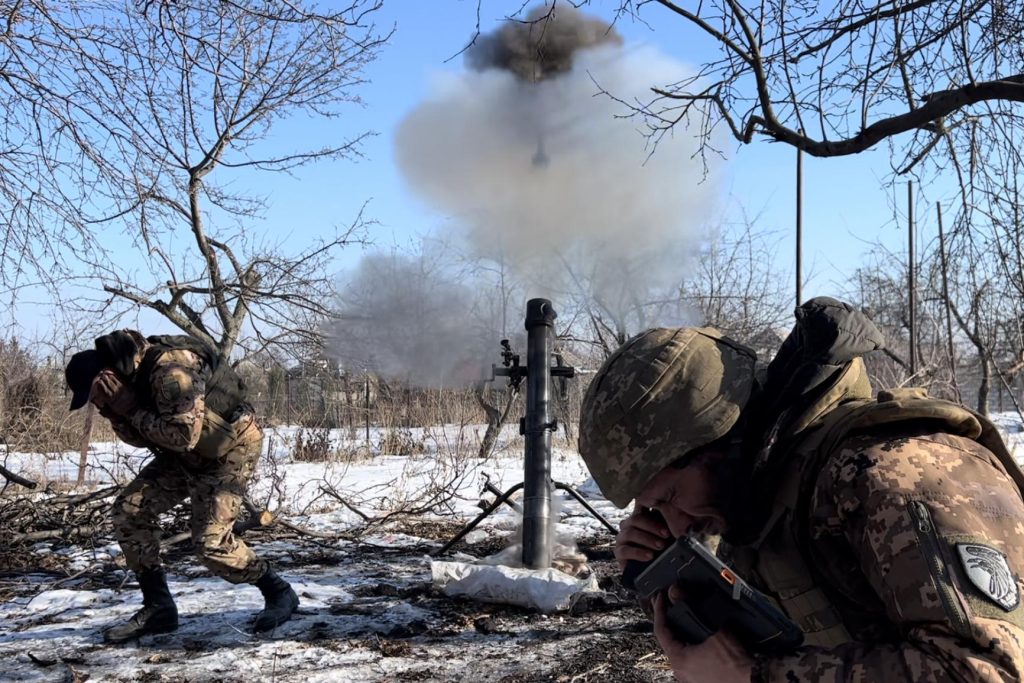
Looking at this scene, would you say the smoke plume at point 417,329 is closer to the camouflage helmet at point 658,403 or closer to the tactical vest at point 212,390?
the tactical vest at point 212,390

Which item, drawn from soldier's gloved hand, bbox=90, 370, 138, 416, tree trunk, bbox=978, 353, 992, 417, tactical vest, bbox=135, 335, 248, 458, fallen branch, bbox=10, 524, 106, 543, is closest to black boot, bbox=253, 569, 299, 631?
tactical vest, bbox=135, 335, 248, 458

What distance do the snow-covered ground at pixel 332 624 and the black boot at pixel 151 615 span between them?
0.08 m

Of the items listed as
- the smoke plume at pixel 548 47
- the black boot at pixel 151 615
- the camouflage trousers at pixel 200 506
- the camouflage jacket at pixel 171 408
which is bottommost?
the black boot at pixel 151 615

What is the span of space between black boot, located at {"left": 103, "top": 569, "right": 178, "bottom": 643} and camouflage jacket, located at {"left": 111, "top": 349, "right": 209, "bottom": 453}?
742 mm

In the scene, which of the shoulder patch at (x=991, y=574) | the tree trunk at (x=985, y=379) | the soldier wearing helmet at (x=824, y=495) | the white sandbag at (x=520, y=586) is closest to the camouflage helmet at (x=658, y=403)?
the soldier wearing helmet at (x=824, y=495)

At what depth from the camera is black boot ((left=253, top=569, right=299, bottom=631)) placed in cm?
452

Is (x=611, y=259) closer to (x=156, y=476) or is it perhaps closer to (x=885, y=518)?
(x=156, y=476)

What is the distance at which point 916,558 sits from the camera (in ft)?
4.21

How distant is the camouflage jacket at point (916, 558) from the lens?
1.24 m

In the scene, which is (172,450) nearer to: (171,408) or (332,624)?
(171,408)

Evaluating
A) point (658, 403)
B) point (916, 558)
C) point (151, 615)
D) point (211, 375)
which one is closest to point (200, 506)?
point (151, 615)

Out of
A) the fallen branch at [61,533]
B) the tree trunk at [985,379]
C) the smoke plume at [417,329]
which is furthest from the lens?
the smoke plume at [417,329]

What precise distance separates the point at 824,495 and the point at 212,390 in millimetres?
4089

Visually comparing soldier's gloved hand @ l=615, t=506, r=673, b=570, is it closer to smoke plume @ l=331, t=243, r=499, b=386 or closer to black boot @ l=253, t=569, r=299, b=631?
black boot @ l=253, t=569, r=299, b=631
